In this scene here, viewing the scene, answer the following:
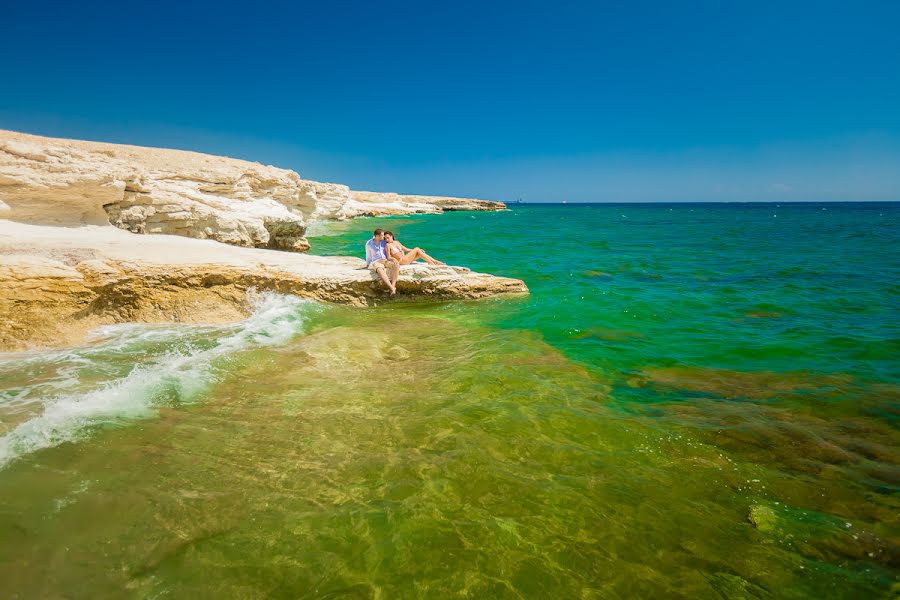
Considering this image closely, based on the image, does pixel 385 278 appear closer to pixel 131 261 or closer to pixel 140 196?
pixel 131 261

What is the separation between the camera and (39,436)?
366 centimetres

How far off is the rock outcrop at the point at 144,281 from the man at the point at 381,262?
23cm

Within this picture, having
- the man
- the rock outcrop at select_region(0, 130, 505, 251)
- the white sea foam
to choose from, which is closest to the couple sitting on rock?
the man

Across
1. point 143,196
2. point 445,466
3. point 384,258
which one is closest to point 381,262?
point 384,258

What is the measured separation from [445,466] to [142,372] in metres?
4.02

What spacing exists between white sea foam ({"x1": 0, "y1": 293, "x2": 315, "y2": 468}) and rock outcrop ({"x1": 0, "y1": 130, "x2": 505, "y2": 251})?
4399 mm

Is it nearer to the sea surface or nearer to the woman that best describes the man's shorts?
the woman

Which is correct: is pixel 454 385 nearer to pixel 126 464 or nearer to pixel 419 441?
pixel 419 441

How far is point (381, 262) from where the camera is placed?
10.0 m

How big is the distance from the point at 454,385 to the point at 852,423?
431cm

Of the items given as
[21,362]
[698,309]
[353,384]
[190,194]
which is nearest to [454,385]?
[353,384]

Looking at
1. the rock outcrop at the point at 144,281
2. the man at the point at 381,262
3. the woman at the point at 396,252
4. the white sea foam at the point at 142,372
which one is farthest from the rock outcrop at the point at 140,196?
the woman at the point at 396,252

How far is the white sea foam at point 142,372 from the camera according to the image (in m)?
3.78

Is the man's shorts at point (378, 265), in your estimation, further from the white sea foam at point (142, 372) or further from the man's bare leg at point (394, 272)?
the white sea foam at point (142, 372)
